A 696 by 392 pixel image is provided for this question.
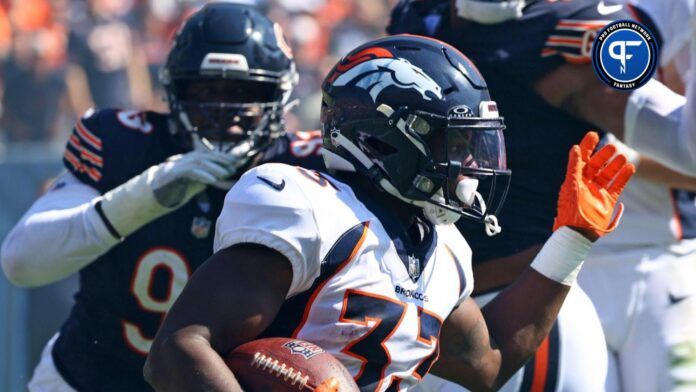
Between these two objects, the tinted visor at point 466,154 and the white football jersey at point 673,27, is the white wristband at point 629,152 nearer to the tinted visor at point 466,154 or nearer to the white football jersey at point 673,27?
the white football jersey at point 673,27

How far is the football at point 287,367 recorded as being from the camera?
2.41 m

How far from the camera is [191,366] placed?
7.87 feet

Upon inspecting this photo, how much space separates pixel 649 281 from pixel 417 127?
5.00ft

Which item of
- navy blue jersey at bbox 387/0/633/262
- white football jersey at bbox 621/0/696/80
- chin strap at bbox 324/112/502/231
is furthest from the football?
white football jersey at bbox 621/0/696/80

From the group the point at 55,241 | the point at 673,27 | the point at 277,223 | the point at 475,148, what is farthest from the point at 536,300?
the point at 673,27

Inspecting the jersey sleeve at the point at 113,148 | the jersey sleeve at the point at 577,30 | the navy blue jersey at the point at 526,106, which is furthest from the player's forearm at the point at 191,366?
the jersey sleeve at the point at 577,30

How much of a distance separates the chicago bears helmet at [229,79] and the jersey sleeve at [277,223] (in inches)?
43.5

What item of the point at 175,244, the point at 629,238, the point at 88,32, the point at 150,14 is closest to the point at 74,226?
the point at 175,244

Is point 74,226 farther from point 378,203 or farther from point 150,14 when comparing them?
point 150,14

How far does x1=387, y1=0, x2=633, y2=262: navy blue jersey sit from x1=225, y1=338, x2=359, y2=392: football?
56.3 inches

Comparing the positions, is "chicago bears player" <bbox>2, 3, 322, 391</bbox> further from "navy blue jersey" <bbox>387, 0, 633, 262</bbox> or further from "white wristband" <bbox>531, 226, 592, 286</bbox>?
"white wristband" <bbox>531, 226, 592, 286</bbox>

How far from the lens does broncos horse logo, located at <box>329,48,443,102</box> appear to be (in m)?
2.78

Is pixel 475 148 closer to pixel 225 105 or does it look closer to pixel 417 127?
pixel 417 127

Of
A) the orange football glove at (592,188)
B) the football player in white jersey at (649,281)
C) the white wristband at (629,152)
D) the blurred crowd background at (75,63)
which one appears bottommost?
the blurred crowd background at (75,63)
